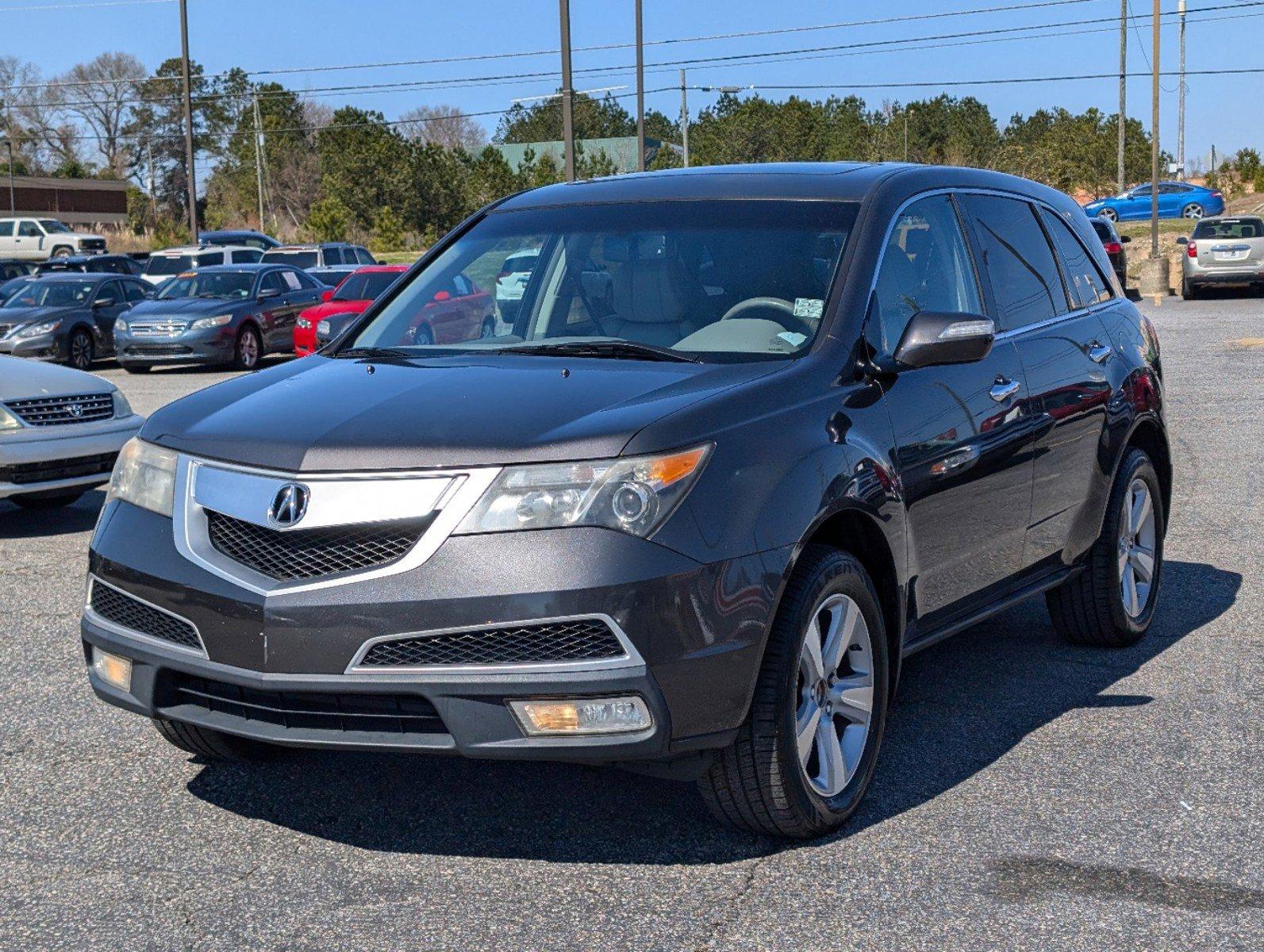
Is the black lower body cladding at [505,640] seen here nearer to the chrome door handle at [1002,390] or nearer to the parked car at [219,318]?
the chrome door handle at [1002,390]

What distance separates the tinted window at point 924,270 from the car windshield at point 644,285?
20cm

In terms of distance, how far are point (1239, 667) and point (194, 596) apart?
159 inches

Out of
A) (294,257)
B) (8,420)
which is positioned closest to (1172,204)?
(294,257)

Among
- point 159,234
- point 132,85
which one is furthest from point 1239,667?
point 132,85

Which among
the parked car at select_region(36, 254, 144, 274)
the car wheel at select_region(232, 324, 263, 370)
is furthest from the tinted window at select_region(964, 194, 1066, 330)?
the parked car at select_region(36, 254, 144, 274)

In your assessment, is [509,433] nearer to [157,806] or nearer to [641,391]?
[641,391]

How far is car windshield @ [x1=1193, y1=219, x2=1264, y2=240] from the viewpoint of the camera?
3481cm

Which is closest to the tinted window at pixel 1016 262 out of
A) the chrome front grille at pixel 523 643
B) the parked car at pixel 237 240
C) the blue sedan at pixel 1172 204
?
the chrome front grille at pixel 523 643

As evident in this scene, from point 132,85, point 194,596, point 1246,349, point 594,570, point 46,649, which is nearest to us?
point 594,570

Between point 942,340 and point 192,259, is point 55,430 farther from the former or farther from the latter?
point 192,259

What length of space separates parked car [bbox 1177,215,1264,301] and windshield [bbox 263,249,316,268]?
19.2 metres

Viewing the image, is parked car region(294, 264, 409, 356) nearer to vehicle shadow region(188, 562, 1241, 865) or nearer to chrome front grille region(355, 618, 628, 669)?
vehicle shadow region(188, 562, 1241, 865)

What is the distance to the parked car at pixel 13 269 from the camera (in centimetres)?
3444

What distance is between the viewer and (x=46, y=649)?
6645mm
